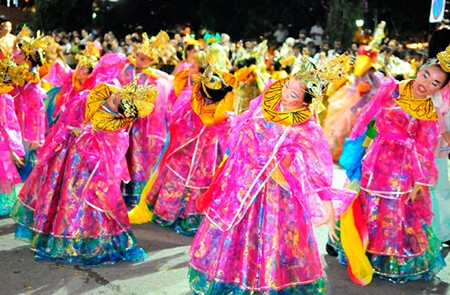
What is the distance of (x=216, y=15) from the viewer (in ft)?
63.1

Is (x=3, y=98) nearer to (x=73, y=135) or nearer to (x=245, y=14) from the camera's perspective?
(x=73, y=135)

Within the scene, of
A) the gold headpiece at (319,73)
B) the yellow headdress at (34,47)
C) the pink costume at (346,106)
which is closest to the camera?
the gold headpiece at (319,73)

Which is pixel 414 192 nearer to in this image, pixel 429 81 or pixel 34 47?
pixel 429 81

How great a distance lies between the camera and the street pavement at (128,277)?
149 inches

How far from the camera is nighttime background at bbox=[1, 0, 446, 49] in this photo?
18781 millimetres

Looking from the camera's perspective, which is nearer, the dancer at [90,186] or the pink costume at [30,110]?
the dancer at [90,186]

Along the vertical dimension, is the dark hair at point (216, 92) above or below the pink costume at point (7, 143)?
above

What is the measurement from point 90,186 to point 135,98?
2.26 ft

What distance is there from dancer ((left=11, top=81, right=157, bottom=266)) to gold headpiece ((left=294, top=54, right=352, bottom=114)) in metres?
1.29

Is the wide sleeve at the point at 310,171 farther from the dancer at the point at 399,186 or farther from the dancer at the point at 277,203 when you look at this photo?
the dancer at the point at 399,186

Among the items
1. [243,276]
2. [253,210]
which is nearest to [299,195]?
[253,210]

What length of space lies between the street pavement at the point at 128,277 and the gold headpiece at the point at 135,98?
1.12m

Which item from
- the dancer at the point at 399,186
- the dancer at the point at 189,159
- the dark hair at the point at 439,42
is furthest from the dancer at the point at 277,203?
the dark hair at the point at 439,42

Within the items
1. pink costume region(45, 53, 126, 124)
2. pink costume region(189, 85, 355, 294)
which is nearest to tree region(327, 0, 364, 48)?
pink costume region(45, 53, 126, 124)
